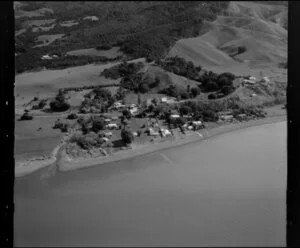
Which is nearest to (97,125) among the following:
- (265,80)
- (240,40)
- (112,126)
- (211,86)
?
(112,126)

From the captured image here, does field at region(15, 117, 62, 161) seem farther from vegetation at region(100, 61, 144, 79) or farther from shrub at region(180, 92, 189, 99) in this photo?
shrub at region(180, 92, 189, 99)

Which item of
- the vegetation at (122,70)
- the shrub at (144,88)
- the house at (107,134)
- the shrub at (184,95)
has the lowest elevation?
the house at (107,134)

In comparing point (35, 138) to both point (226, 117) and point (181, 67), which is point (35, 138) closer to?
point (226, 117)

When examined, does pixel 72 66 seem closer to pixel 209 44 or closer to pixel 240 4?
→ pixel 209 44

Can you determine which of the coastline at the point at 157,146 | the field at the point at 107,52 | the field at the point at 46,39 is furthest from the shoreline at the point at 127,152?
the field at the point at 107,52

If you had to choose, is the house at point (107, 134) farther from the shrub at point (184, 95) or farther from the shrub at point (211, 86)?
the shrub at point (211, 86)

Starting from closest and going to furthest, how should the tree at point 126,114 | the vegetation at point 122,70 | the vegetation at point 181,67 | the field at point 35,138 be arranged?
the field at point 35,138 → the tree at point 126,114 → the vegetation at point 122,70 → the vegetation at point 181,67
